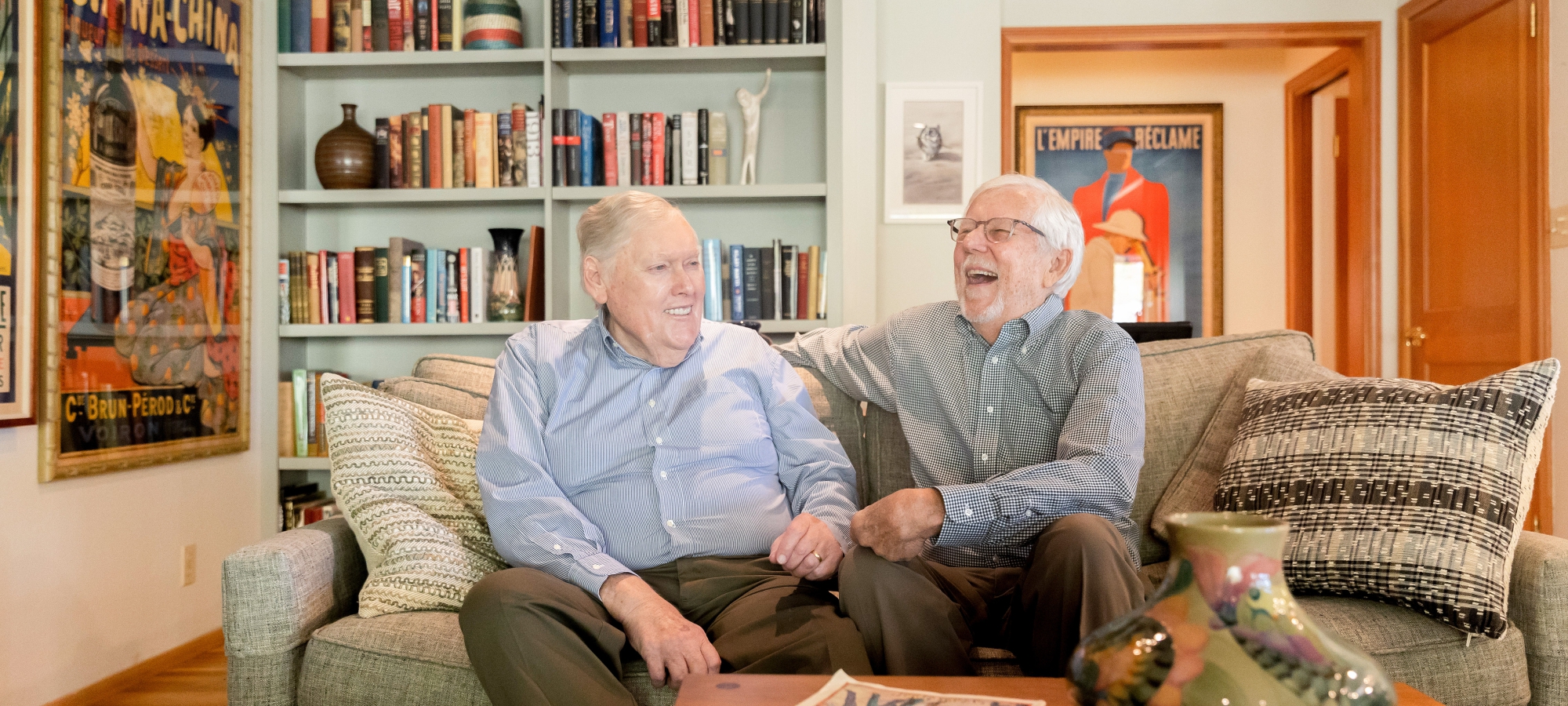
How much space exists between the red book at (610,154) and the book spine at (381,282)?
2.51ft

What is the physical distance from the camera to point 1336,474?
1.67 metres

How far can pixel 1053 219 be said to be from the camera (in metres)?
1.84

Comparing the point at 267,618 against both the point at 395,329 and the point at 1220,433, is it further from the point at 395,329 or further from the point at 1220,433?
the point at 395,329

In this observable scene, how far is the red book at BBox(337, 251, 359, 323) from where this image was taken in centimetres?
339

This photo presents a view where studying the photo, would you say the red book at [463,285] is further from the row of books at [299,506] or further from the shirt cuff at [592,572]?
the shirt cuff at [592,572]

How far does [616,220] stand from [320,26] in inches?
83.4

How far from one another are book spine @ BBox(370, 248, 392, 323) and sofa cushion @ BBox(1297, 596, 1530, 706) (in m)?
2.82

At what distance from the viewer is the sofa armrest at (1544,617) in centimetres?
154

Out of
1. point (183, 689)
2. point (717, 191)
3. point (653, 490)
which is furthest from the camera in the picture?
point (717, 191)

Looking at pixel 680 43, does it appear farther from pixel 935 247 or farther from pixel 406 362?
pixel 406 362

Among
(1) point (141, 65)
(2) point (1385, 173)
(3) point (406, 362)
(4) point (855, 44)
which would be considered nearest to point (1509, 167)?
(2) point (1385, 173)

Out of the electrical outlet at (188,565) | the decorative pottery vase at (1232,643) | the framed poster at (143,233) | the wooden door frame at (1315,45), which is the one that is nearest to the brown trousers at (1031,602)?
the decorative pottery vase at (1232,643)

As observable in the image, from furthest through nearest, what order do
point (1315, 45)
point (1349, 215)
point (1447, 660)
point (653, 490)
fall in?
point (1349, 215) < point (1315, 45) < point (653, 490) < point (1447, 660)

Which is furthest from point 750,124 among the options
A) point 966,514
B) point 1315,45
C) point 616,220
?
point 966,514
